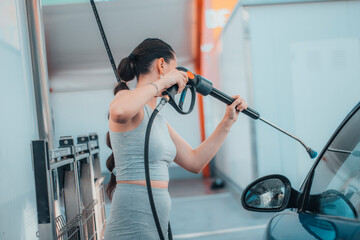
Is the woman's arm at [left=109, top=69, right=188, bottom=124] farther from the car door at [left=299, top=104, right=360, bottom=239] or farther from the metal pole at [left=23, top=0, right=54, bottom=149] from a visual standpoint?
the metal pole at [left=23, top=0, right=54, bottom=149]

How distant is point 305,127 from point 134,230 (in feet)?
10.6

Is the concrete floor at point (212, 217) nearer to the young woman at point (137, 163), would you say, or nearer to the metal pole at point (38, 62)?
the metal pole at point (38, 62)

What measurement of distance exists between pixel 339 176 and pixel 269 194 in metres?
0.20

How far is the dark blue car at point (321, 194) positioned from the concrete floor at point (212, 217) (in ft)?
7.50

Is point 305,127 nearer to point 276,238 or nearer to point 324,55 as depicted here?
point 324,55

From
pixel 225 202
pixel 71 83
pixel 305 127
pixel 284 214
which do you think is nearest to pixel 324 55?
pixel 305 127

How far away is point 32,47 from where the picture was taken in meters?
1.67

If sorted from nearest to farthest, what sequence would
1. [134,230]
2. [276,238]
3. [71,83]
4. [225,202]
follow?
[276,238] < [134,230] < [225,202] < [71,83]

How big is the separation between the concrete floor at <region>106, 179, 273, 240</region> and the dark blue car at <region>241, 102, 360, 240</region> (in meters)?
2.28

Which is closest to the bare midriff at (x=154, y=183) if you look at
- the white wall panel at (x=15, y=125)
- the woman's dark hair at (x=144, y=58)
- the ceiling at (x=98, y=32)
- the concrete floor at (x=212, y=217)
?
the woman's dark hair at (x=144, y=58)

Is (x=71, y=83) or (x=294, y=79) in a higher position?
(x=71, y=83)

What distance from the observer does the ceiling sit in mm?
5625

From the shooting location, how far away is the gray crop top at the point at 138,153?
3.55 feet

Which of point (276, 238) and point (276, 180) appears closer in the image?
point (276, 238)
